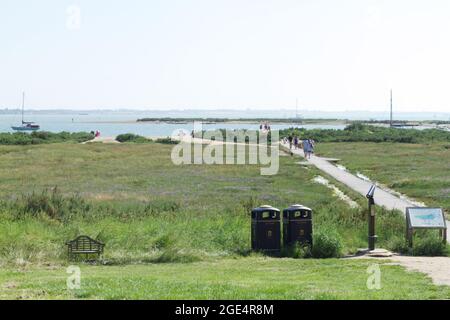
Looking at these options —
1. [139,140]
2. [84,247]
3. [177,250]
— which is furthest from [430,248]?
[139,140]

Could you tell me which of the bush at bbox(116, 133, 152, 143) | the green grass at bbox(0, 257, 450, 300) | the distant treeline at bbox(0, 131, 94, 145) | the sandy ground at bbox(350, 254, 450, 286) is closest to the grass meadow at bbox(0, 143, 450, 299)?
the green grass at bbox(0, 257, 450, 300)

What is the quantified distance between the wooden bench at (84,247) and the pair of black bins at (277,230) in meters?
3.43

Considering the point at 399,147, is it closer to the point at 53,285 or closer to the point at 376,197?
the point at 376,197

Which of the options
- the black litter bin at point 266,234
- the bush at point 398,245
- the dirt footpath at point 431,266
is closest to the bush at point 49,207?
the black litter bin at point 266,234

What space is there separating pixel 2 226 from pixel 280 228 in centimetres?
643

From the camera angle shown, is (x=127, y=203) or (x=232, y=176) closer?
(x=127, y=203)

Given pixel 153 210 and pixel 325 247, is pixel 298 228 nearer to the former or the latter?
pixel 325 247

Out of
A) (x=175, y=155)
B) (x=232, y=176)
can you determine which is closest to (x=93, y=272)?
(x=232, y=176)

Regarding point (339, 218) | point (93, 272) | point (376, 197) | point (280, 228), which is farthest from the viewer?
point (376, 197)

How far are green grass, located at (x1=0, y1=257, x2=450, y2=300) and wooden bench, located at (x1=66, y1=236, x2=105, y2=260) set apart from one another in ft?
3.18

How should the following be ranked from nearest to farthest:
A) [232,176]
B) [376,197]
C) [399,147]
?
[376,197], [232,176], [399,147]

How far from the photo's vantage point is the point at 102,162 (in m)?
54.1

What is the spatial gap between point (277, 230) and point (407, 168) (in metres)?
33.4

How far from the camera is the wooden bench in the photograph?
15.0m
